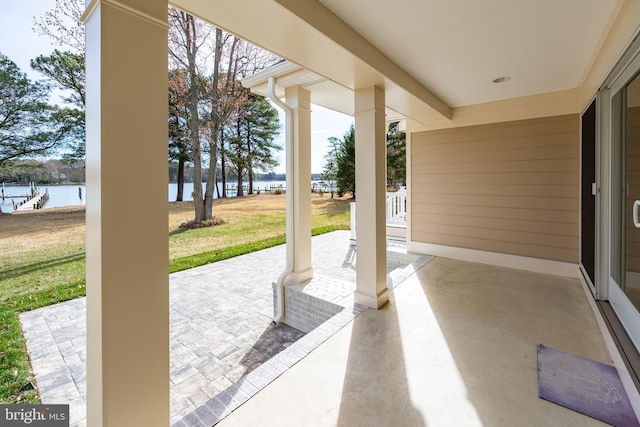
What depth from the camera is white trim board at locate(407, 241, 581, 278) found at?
4227mm

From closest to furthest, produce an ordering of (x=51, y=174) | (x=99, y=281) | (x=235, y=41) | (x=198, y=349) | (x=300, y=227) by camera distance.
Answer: (x=99, y=281) → (x=198, y=349) → (x=300, y=227) → (x=51, y=174) → (x=235, y=41)

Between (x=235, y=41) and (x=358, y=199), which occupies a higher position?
(x=235, y=41)

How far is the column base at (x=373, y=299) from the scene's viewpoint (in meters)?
3.19

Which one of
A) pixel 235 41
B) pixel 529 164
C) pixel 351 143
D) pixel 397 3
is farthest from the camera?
pixel 351 143

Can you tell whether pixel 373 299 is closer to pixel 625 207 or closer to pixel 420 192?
pixel 625 207

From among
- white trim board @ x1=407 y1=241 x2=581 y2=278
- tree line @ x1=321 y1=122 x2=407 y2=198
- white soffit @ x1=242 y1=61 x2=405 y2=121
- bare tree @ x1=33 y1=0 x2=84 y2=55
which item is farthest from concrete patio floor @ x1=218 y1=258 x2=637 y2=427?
tree line @ x1=321 y1=122 x2=407 y2=198

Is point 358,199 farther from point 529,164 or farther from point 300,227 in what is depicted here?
point 529,164

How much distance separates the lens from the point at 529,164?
4.43 meters

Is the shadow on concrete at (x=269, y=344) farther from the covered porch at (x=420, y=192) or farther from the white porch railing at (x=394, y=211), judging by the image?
the white porch railing at (x=394, y=211)

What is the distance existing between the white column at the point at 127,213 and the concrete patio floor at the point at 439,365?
0.72 meters

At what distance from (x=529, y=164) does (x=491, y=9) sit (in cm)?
314

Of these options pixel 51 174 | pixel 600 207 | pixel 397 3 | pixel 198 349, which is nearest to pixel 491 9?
pixel 397 3

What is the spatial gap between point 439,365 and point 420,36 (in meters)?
2.67

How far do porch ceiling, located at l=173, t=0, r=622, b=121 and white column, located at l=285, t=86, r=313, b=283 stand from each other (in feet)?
1.40
